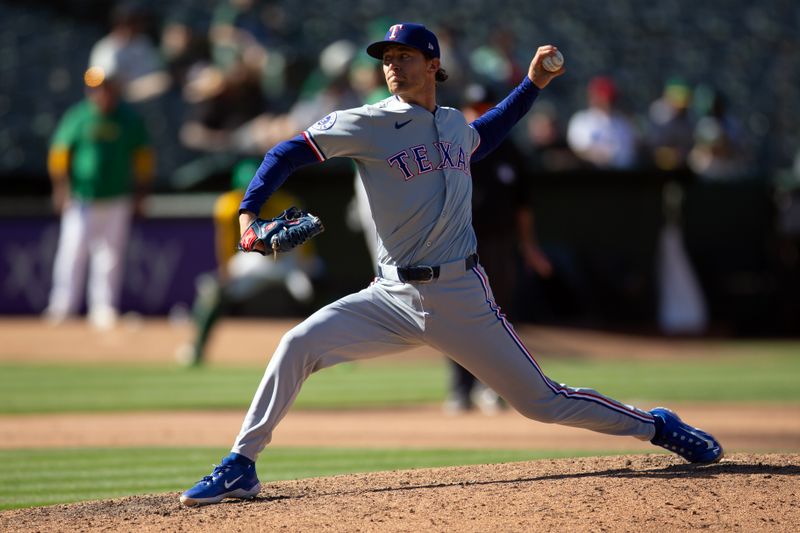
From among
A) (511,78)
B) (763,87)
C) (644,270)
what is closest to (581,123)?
(511,78)

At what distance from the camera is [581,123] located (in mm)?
16656

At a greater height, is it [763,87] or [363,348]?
[763,87]

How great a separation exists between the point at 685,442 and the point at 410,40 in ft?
7.24

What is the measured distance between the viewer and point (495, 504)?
5117 mm

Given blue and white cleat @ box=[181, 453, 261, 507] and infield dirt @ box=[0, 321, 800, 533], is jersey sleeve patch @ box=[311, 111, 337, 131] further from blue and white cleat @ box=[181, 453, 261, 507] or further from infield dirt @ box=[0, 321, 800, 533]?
infield dirt @ box=[0, 321, 800, 533]

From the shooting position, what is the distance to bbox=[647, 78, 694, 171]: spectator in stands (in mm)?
16469

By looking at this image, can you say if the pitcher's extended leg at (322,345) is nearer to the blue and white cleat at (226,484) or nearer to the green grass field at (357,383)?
the blue and white cleat at (226,484)

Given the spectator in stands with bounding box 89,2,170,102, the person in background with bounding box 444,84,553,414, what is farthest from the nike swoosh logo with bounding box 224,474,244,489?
the spectator in stands with bounding box 89,2,170,102

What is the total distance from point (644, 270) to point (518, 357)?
10.7 meters

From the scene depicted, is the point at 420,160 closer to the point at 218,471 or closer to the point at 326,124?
the point at 326,124

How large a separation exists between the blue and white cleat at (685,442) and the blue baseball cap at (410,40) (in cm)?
194

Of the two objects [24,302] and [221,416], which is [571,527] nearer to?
[221,416]

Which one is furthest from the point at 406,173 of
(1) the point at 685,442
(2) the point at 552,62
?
(1) the point at 685,442

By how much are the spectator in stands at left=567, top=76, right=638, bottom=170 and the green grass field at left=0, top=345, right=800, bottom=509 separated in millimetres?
3217
